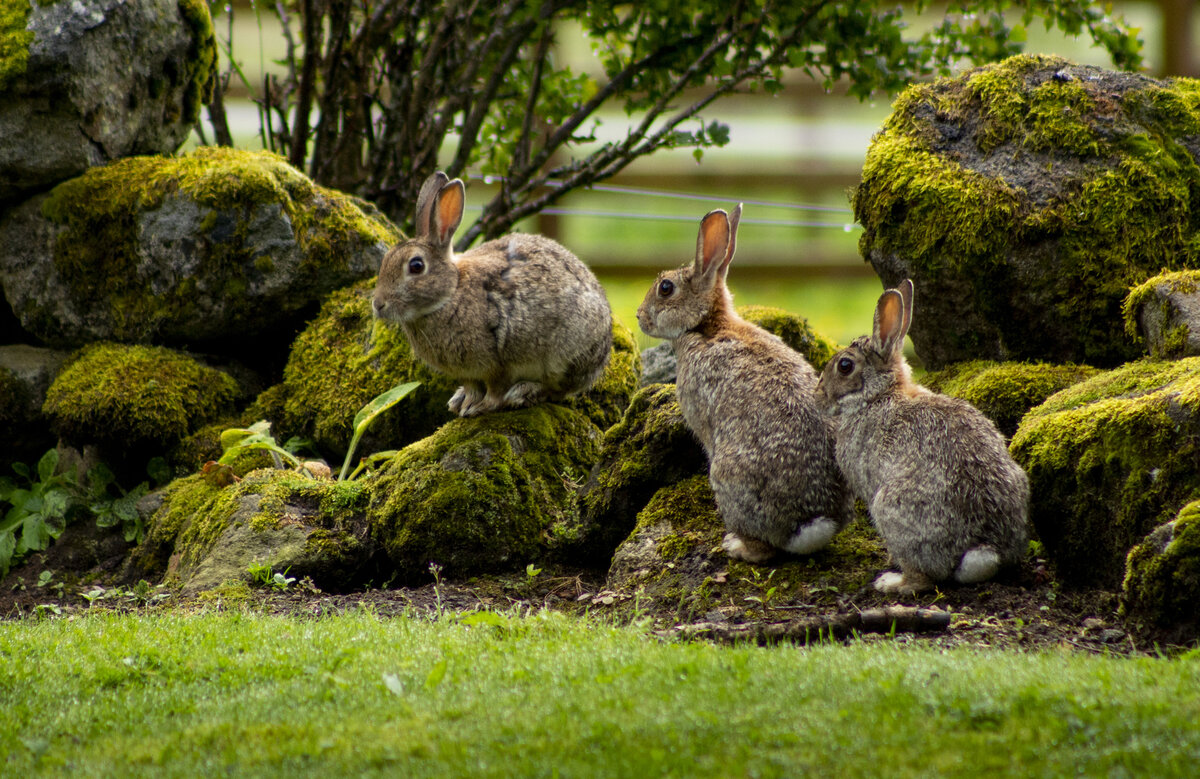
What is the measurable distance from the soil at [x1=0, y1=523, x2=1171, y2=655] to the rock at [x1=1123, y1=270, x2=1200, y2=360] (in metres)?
1.75

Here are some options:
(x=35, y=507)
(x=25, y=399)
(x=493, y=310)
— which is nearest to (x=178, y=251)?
(x=25, y=399)

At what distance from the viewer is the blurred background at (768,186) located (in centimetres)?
1548

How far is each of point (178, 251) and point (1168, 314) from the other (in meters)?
7.95

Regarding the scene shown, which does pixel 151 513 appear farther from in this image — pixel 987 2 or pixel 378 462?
pixel 987 2

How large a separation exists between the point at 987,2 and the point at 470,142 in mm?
5378

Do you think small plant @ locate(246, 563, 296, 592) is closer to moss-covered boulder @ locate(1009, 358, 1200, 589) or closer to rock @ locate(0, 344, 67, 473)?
rock @ locate(0, 344, 67, 473)

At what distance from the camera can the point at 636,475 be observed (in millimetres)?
7934

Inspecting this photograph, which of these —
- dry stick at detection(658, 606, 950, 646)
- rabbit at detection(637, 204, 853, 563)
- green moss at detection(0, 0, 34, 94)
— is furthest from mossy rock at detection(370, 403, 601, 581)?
green moss at detection(0, 0, 34, 94)

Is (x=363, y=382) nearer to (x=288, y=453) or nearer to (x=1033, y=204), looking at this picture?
(x=288, y=453)

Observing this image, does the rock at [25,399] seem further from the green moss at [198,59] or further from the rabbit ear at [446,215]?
the rabbit ear at [446,215]

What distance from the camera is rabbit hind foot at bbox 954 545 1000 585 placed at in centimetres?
601

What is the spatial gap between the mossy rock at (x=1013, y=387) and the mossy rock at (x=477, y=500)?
298 centimetres

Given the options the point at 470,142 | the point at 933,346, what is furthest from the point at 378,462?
the point at 933,346

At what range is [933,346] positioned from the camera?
29.5 ft
